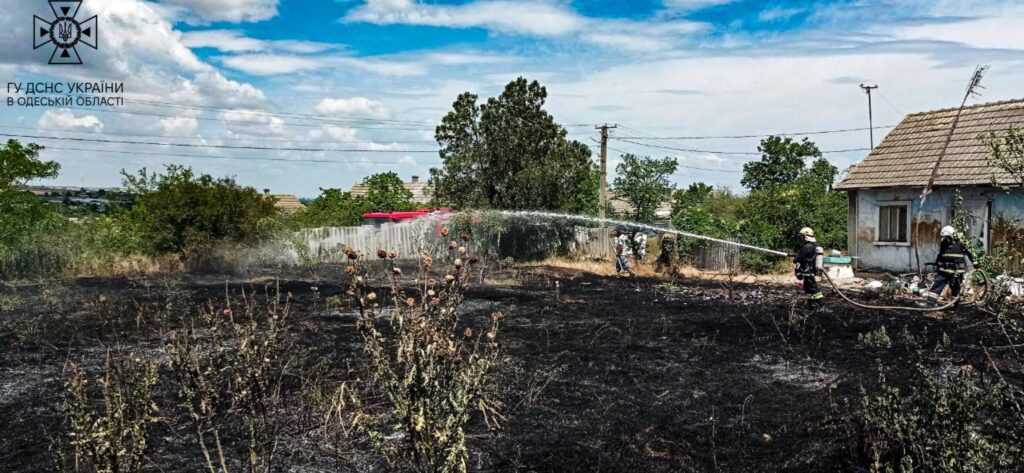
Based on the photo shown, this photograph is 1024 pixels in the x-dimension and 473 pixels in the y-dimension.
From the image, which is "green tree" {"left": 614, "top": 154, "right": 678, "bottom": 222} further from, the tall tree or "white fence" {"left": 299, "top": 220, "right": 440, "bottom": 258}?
the tall tree

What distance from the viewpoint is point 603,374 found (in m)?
9.09

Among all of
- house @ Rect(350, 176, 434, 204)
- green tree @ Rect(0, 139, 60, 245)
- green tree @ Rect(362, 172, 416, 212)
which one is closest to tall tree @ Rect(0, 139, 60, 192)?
green tree @ Rect(0, 139, 60, 245)

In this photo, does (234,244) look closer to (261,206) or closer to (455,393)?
(261,206)

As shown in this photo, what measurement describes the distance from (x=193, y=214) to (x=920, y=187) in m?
20.3

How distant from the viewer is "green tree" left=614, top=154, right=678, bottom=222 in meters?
28.7

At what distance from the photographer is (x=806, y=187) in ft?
77.4

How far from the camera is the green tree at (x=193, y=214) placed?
23.2 metres

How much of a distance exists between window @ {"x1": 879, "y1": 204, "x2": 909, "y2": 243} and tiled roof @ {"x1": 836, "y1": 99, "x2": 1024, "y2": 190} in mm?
760

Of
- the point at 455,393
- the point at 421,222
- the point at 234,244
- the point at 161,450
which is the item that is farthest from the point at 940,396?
the point at 421,222

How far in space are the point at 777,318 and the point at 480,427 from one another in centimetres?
780

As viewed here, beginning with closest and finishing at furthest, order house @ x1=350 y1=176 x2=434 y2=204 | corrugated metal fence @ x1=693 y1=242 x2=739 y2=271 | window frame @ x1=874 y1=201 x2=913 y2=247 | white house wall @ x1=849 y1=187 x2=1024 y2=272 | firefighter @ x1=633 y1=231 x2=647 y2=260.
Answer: white house wall @ x1=849 y1=187 x2=1024 y2=272 < window frame @ x1=874 y1=201 x2=913 y2=247 < corrugated metal fence @ x1=693 y1=242 x2=739 y2=271 < firefighter @ x1=633 y1=231 x2=647 y2=260 < house @ x1=350 y1=176 x2=434 y2=204

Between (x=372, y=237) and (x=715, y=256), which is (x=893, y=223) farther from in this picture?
(x=372, y=237)

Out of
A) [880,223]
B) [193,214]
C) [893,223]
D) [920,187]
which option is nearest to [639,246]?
[880,223]

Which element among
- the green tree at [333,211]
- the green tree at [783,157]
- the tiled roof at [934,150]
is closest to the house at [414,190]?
the green tree at [333,211]
